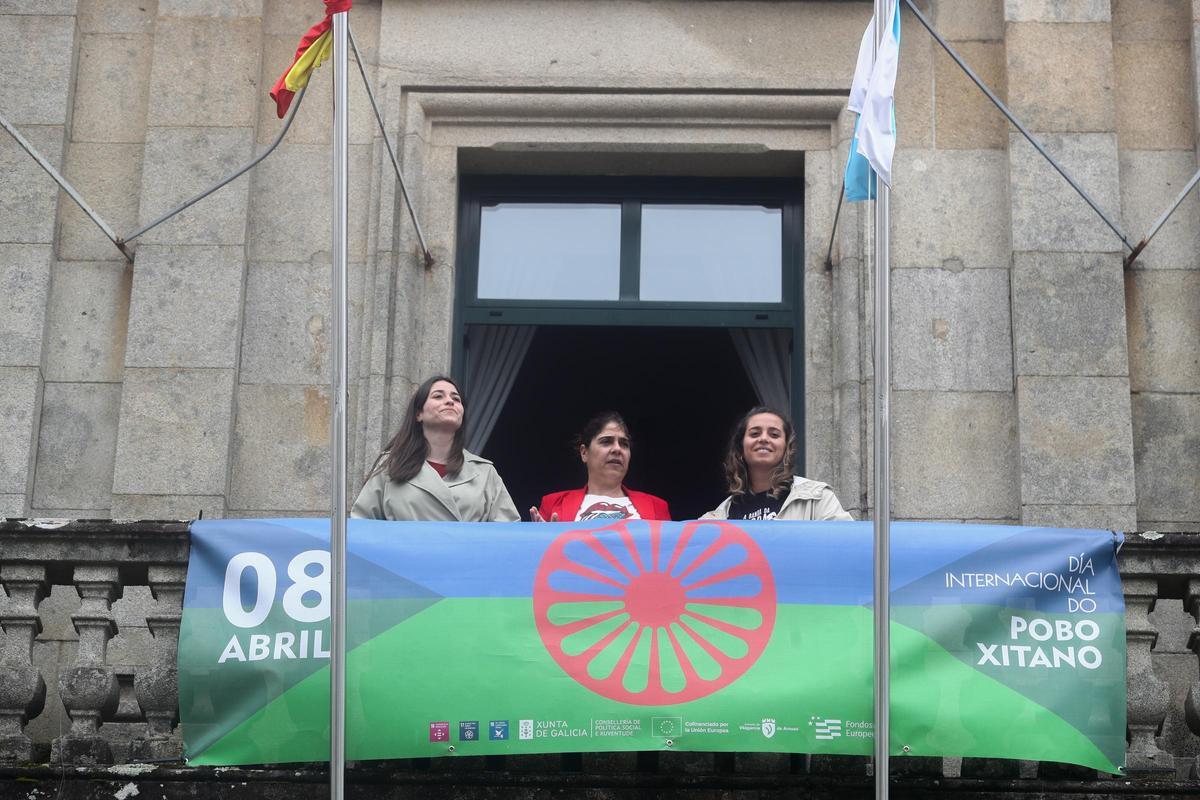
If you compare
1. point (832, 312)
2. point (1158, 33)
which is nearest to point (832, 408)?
point (832, 312)

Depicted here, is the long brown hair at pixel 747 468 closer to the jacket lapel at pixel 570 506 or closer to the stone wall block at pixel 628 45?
the jacket lapel at pixel 570 506

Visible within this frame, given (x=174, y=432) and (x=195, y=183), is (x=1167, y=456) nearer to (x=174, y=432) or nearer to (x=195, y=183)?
(x=174, y=432)

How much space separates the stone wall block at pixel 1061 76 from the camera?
13.4 metres

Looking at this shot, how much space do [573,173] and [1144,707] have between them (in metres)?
5.62

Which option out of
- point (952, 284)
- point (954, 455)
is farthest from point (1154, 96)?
point (954, 455)

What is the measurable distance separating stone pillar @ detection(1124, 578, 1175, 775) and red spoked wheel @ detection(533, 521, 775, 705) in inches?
67.0

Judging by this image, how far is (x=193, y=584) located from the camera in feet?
34.2

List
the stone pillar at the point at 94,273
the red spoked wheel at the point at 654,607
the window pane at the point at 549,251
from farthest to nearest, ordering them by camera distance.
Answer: the window pane at the point at 549,251 → the stone pillar at the point at 94,273 → the red spoked wheel at the point at 654,607

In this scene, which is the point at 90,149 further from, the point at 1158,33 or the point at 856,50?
the point at 1158,33

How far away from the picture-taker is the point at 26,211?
1347cm

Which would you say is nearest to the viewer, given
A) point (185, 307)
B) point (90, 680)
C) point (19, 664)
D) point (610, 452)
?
point (90, 680)

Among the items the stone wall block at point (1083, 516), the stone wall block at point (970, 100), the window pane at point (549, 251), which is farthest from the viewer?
the window pane at point (549, 251)

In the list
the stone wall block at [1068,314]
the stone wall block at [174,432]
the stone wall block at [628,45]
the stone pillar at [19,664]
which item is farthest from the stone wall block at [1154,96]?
the stone pillar at [19,664]

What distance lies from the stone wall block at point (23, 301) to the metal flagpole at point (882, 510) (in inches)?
213
